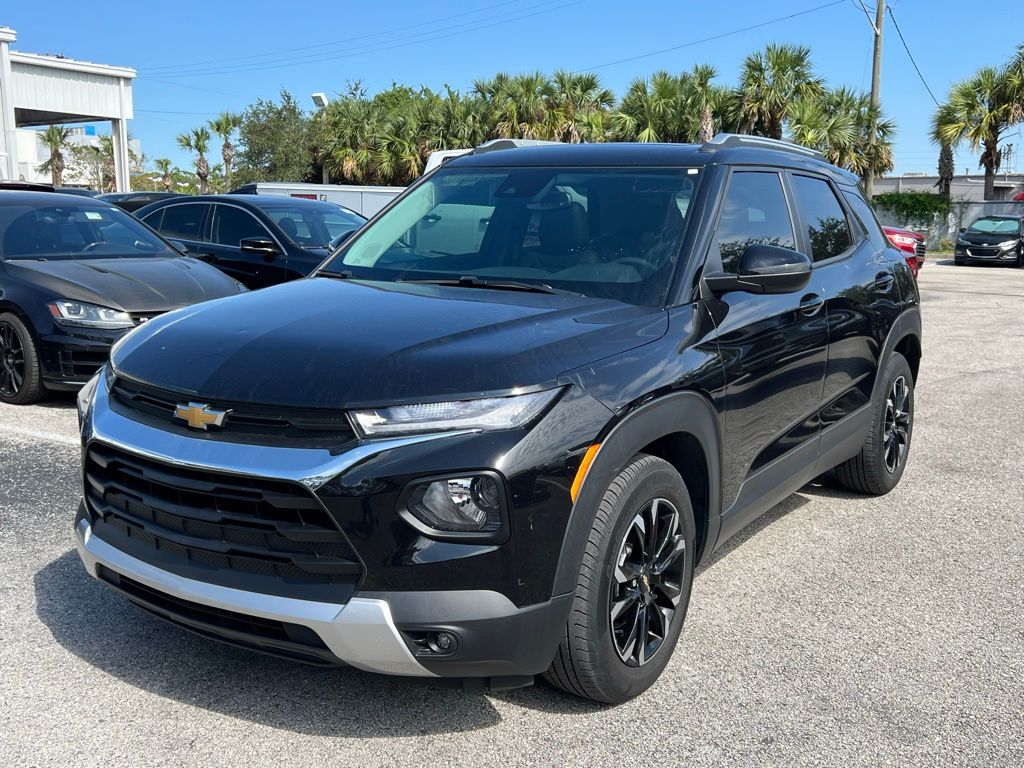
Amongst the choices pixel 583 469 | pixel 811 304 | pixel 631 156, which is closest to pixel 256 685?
pixel 583 469

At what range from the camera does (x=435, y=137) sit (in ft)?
129

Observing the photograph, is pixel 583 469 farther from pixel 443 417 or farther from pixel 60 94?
pixel 60 94

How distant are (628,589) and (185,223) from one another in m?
9.14

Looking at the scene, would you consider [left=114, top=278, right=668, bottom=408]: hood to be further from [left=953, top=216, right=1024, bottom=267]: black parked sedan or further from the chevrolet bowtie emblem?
[left=953, top=216, right=1024, bottom=267]: black parked sedan

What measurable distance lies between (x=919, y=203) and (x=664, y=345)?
40355 mm

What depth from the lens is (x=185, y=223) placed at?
1106cm

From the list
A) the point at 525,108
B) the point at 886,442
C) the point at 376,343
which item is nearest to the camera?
the point at 376,343

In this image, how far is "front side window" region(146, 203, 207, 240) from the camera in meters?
A: 11.0

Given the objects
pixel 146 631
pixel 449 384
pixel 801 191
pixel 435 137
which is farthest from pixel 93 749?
pixel 435 137

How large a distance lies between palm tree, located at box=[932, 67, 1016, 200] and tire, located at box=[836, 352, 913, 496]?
3763cm

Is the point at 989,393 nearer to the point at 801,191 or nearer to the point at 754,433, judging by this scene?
the point at 801,191

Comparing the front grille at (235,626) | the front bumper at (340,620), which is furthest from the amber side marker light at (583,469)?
the front grille at (235,626)

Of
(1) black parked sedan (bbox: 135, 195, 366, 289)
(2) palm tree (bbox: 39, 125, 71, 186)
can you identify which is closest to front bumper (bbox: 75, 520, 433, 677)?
(1) black parked sedan (bbox: 135, 195, 366, 289)

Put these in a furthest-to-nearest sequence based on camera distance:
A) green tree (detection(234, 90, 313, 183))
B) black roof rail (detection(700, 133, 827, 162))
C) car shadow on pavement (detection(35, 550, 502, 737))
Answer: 1. green tree (detection(234, 90, 313, 183))
2. black roof rail (detection(700, 133, 827, 162))
3. car shadow on pavement (detection(35, 550, 502, 737))
